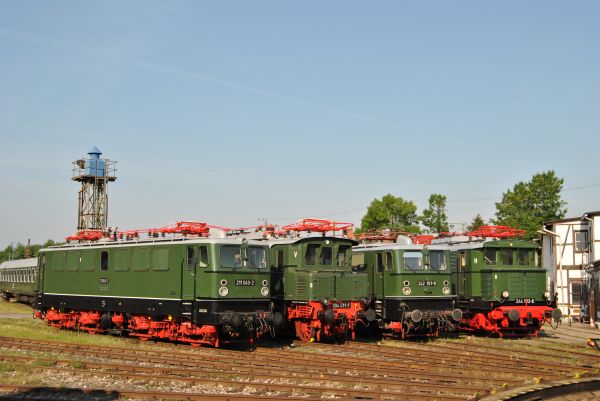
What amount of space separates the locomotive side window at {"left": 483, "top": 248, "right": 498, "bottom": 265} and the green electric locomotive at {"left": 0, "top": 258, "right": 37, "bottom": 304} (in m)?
25.0

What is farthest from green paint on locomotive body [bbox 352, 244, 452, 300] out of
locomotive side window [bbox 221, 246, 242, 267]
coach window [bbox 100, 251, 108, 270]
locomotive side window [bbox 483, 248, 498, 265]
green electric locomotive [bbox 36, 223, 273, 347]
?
coach window [bbox 100, 251, 108, 270]

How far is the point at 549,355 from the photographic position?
1841 centimetres

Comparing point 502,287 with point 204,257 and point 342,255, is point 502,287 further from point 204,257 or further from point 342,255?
point 204,257

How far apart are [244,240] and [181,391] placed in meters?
6.87

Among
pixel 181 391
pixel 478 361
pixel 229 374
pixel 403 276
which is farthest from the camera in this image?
pixel 403 276

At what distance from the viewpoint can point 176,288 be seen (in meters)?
19.8

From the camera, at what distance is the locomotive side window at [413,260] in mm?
22125

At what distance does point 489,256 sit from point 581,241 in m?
13.0

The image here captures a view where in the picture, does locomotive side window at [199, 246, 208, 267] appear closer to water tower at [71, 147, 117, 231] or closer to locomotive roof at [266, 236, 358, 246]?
locomotive roof at [266, 236, 358, 246]

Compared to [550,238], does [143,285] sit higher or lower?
lower

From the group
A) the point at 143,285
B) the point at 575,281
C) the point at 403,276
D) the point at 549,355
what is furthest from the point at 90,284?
the point at 575,281

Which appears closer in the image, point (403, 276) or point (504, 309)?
point (403, 276)

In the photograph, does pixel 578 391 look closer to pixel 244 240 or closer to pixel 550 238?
pixel 244 240

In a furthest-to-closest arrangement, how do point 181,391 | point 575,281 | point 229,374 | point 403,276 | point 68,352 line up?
point 575,281 → point 403,276 → point 68,352 → point 229,374 → point 181,391
